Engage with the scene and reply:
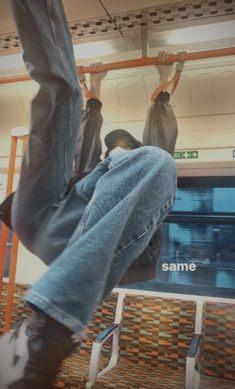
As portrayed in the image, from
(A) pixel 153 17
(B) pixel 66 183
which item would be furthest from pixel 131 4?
(B) pixel 66 183

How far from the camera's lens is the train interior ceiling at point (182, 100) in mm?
1794

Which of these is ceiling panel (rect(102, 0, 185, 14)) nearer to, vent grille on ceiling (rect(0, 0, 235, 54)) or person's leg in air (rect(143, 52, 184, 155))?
vent grille on ceiling (rect(0, 0, 235, 54))

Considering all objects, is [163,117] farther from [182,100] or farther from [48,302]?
[48,302]

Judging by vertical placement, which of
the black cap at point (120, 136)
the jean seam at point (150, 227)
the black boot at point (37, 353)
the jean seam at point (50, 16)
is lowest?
the black boot at point (37, 353)

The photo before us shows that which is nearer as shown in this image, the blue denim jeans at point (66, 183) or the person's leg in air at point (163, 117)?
the blue denim jeans at point (66, 183)

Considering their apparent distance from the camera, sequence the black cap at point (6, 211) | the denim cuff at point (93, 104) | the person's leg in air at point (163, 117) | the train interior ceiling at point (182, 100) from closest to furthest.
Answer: the black cap at point (6, 211), the train interior ceiling at point (182, 100), the person's leg in air at point (163, 117), the denim cuff at point (93, 104)

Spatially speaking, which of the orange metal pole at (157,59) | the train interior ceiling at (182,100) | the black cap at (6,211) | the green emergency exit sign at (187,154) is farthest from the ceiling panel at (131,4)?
the green emergency exit sign at (187,154)

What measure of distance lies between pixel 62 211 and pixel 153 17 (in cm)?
136

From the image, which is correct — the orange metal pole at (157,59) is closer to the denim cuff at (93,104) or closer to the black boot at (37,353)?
the denim cuff at (93,104)

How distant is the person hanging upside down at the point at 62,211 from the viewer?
67cm

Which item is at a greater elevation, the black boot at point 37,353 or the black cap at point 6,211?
the black cap at point 6,211

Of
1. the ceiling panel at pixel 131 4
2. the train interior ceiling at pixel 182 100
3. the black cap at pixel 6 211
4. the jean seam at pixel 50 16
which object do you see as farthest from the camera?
the train interior ceiling at pixel 182 100

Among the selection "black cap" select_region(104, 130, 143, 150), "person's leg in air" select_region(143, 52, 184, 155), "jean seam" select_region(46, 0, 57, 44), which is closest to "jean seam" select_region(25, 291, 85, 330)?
"jean seam" select_region(46, 0, 57, 44)

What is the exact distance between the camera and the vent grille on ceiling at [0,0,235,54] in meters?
1.70
